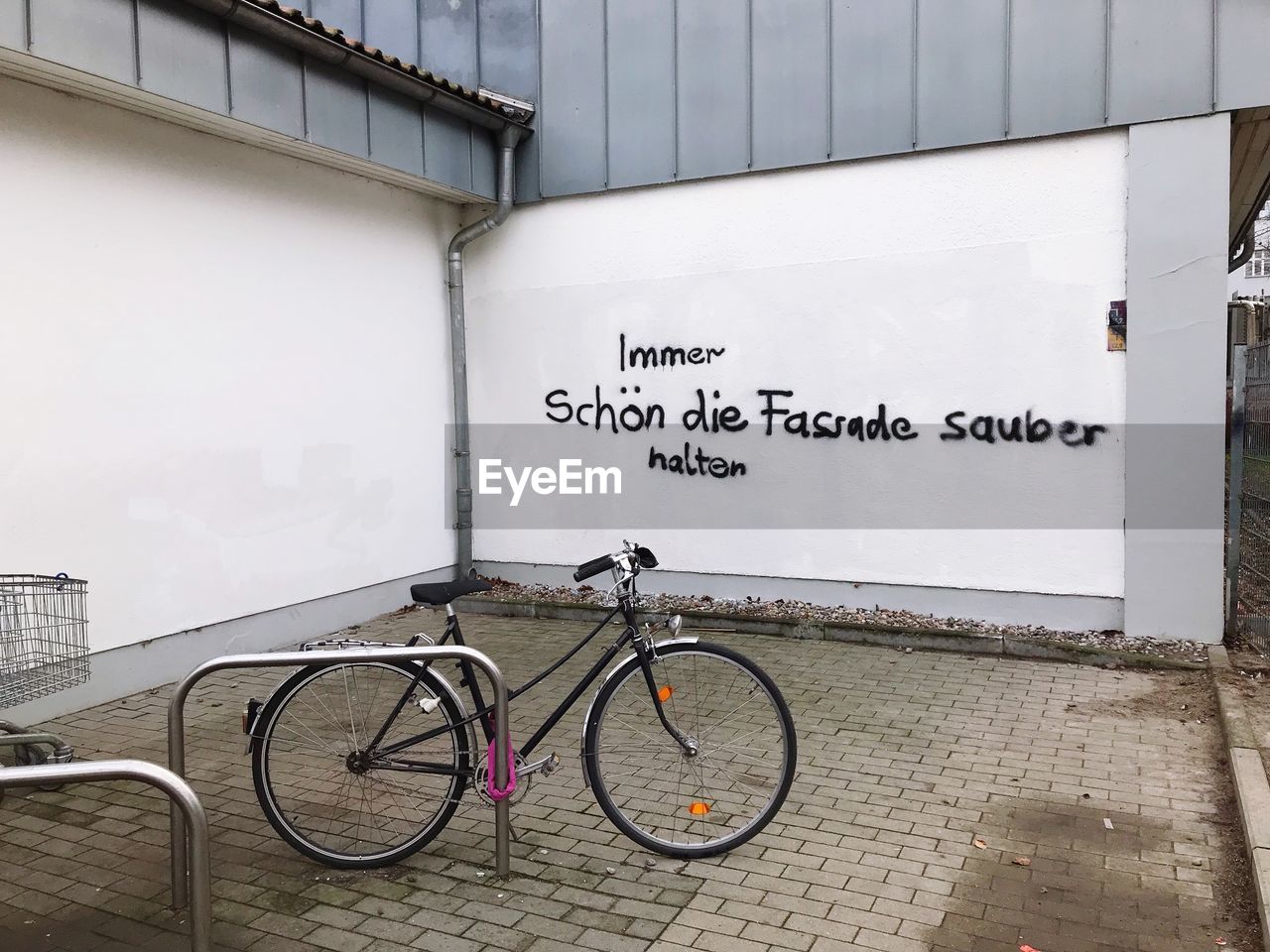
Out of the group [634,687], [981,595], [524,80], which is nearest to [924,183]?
[981,595]

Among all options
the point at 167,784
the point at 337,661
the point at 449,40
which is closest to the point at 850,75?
the point at 449,40

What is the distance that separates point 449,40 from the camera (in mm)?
8805

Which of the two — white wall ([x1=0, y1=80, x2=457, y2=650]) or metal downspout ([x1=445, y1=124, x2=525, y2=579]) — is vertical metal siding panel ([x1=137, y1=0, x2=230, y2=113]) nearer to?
white wall ([x1=0, y1=80, x2=457, y2=650])

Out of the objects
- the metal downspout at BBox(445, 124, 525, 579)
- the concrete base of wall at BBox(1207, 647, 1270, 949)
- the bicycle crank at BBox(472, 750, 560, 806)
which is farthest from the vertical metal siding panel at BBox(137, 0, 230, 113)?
the concrete base of wall at BBox(1207, 647, 1270, 949)

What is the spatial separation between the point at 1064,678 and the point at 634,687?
3.61 m

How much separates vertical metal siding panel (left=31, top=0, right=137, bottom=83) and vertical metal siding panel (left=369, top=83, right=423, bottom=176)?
1.96 m

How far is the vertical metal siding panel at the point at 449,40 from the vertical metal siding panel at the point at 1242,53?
555 cm

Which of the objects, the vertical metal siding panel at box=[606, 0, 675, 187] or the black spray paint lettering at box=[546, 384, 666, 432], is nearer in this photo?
the vertical metal siding panel at box=[606, 0, 675, 187]

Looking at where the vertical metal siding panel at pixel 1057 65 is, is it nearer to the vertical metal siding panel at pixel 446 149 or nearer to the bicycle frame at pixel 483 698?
the vertical metal siding panel at pixel 446 149

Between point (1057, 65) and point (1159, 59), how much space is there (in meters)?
0.60

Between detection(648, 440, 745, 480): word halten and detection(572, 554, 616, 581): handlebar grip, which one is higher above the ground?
detection(648, 440, 745, 480): word halten

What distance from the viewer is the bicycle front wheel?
384 cm

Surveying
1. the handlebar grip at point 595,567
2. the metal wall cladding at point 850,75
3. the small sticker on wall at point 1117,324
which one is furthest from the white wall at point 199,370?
the small sticker on wall at point 1117,324

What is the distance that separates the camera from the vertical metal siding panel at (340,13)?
8930 mm
